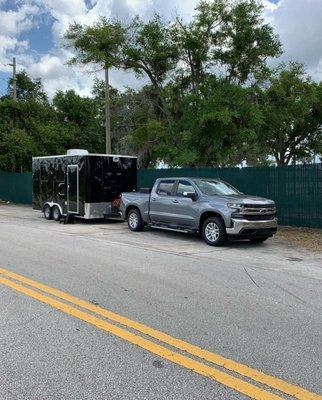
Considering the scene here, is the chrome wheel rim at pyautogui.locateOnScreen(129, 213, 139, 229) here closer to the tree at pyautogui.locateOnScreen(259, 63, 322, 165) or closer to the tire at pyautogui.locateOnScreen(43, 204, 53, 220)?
the tire at pyautogui.locateOnScreen(43, 204, 53, 220)

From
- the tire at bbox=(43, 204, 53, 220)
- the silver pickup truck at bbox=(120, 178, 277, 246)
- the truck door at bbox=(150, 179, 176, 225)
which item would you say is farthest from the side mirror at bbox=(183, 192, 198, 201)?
the tire at bbox=(43, 204, 53, 220)

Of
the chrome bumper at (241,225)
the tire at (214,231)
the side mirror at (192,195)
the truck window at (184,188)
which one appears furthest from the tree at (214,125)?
the chrome bumper at (241,225)

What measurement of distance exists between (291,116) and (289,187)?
13.0 m

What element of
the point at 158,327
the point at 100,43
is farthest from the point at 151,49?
the point at 158,327

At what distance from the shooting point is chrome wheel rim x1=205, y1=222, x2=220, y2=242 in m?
11.9

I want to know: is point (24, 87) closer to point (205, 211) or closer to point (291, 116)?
point (291, 116)

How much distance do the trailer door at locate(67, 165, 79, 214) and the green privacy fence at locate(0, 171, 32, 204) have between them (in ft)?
39.0

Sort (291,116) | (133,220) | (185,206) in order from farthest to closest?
(291,116) < (133,220) < (185,206)

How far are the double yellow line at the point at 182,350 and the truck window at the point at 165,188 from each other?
720cm

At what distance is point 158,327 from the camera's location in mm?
5293

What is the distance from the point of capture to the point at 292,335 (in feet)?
16.8

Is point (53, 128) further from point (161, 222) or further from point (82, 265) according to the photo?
point (82, 265)

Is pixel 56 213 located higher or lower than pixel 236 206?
lower

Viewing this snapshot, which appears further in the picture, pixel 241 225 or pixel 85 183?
pixel 85 183
